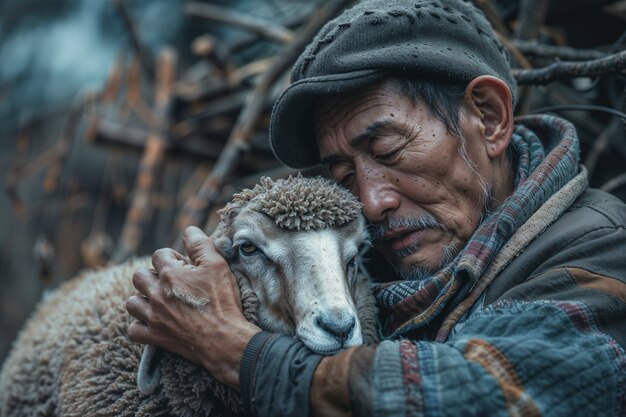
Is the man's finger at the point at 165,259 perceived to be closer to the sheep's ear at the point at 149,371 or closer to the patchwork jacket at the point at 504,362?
the sheep's ear at the point at 149,371

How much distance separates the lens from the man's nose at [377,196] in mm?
1792

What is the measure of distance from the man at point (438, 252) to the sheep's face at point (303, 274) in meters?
0.09

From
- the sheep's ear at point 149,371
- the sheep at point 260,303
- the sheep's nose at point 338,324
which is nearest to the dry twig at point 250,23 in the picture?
the sheep at point 260,303

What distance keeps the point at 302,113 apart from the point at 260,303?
0.68m

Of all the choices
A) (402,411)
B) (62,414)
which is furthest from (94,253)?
(402,411)

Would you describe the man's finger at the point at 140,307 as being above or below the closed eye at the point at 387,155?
below

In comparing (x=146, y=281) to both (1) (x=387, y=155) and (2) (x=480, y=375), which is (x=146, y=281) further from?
(2) (x=480, y=375)

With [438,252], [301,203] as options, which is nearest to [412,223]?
[438,252]

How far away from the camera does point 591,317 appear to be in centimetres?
127

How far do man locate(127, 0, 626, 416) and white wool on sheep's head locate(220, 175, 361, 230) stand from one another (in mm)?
112

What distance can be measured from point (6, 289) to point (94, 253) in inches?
145

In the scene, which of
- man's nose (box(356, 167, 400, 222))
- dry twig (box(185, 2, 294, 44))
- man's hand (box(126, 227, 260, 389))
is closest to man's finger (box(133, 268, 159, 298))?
man's hand (box(126, 227, 260, 389))

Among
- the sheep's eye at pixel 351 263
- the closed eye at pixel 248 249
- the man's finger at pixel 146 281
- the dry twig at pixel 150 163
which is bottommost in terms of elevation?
the dry twig at pixel 150 163

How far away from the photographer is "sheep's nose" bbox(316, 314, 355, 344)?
1431 mm
